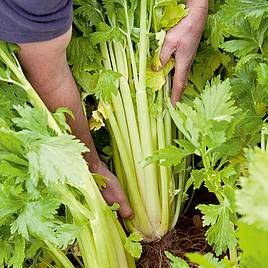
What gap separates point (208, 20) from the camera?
142cm

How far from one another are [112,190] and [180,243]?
0.78 feet

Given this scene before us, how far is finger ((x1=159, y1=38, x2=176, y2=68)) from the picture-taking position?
139cm

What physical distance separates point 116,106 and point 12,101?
298 millimetres

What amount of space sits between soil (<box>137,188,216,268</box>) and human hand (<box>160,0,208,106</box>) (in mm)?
382

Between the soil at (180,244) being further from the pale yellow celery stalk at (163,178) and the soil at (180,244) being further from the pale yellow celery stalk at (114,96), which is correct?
the pale yellow celery stalk at (114,96)

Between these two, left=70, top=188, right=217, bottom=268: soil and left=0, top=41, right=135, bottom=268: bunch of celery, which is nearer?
left=0, top=41, right=135, bottom=268: bunch of celery

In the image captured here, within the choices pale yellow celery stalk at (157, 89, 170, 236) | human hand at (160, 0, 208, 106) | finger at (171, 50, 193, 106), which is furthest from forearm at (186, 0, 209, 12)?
pale yellow celery stalk at (157, 89, 170, 236)

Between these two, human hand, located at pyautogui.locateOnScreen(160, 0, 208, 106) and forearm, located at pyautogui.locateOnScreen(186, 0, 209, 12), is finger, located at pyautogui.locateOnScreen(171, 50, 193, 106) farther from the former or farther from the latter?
forearm, located at pyautogui.locateOnScreen(186, 0, 209, 12)

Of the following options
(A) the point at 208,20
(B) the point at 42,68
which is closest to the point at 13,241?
(B) the point at 42,68

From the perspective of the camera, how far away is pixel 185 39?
1.38 m

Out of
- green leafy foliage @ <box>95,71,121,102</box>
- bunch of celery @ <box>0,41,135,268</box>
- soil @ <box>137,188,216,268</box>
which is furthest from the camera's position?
soil @ <box>137,188,216,268</box>

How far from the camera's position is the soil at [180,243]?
1.46 m

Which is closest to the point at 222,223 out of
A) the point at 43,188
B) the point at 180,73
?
the point at 43,188

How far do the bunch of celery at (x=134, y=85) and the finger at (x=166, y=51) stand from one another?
11 millimetres
